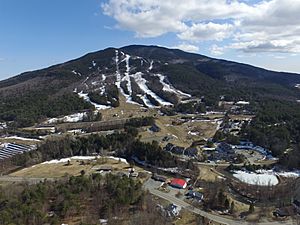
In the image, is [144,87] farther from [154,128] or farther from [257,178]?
[257,178]

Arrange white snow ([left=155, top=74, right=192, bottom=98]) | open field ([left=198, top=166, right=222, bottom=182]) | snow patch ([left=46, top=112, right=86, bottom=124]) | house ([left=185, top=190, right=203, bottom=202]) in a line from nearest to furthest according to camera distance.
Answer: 1. house ([left=185, top=190, right=203, bottom=202])
2. open field ([left=198, top=166, right=222, bottom=182])
3. snow patch ([left=46, top=112, right=86, bottom=124])
4. white snow ([left=155, top=74, right=192, bottom=98])

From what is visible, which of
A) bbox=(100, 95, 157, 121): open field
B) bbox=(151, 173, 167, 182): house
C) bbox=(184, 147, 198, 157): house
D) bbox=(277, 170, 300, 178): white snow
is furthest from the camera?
bbox=(100, 95, 157, 121): open field

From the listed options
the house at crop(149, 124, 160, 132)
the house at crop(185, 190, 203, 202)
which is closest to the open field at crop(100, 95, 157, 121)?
the house at crop(149, 124, 160, 132)

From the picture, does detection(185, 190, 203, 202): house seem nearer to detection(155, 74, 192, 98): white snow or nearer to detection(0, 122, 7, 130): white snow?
detection(0, 122, 7, 130): white snow

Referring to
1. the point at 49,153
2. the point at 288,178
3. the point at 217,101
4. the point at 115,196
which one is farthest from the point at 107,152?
the point at 217,101

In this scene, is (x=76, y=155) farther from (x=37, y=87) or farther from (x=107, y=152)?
(x=37, y=87)

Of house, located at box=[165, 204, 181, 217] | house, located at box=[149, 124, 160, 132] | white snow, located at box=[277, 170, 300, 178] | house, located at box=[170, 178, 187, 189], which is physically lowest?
white snow, located at box=[277, 170, 300, 178]

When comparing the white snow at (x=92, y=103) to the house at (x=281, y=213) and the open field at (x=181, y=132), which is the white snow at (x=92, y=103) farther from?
the house at (x=281, y=213)
